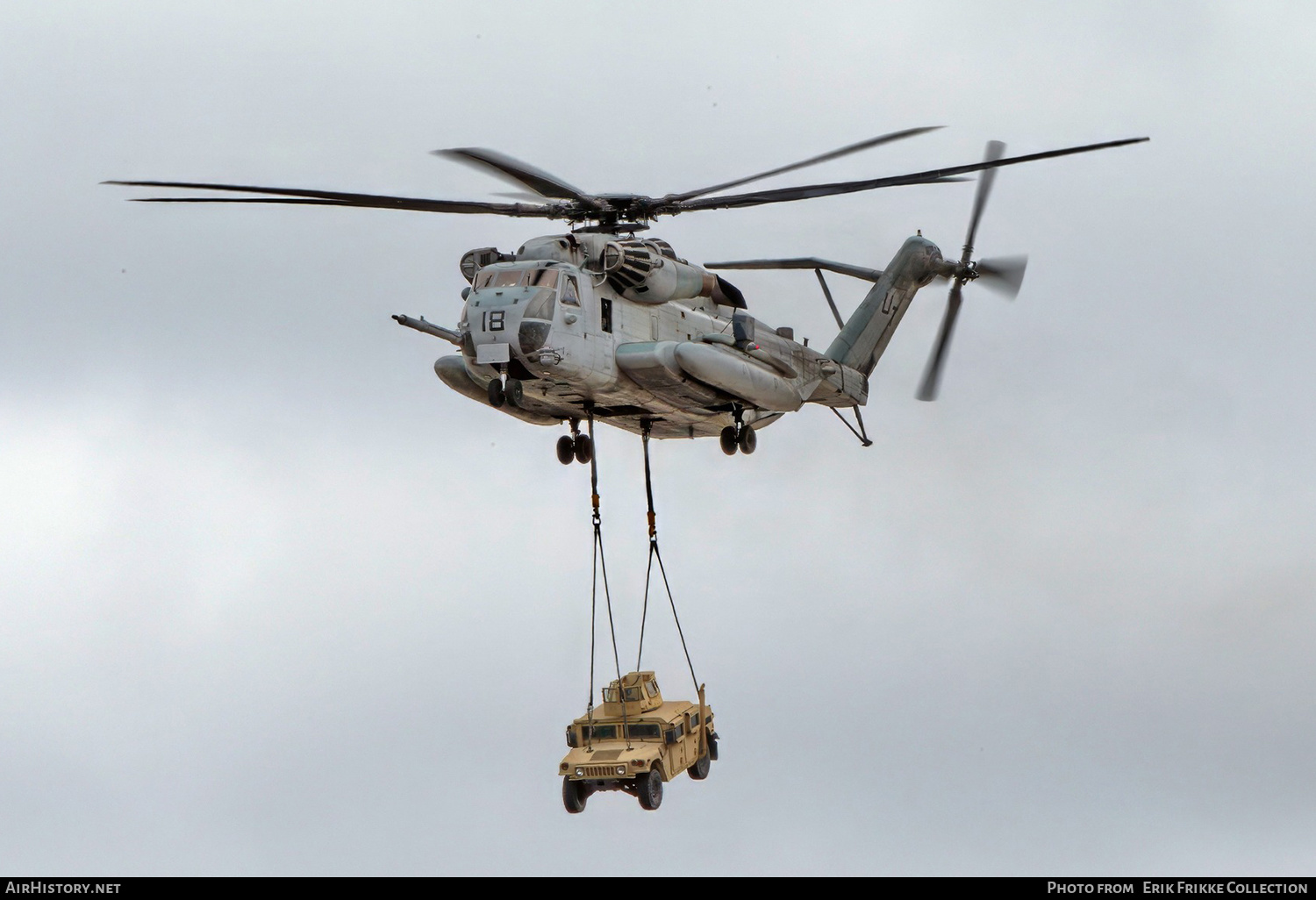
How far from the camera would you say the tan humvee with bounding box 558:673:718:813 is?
87.2 feet

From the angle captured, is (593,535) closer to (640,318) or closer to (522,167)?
(640,318)

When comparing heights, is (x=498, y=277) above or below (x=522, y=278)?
above

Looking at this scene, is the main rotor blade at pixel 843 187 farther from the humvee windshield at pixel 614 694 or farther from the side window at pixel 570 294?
the humvee windshield at pixel 614 694

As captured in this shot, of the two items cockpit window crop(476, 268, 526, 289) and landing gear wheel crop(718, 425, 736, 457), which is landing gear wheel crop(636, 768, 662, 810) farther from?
cockpit window crop(476, 268, 526, 289)

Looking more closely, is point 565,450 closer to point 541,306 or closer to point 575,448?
point 575,448

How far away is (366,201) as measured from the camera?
982 inches

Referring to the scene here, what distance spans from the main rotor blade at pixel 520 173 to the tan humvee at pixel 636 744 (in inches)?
305

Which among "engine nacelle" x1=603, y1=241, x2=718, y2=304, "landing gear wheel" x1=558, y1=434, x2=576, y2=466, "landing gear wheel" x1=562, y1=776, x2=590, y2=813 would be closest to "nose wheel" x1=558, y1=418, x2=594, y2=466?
"landing gear wheel" x1=558, y1=434, x2=576, y2=466

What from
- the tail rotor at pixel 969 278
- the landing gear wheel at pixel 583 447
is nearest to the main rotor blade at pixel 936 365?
the tail rotor at pixel 969 278

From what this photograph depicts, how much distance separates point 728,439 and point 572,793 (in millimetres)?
5931

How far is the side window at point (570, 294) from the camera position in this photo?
25020 mm

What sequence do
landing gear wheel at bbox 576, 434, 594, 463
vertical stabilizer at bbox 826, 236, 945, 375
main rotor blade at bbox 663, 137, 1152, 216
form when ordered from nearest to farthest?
main rotor blade at bbox 663, 137, 1152, 216, landing gear wheel at bbox 576, 434, 594, 463, vertical stabilizer at bbox 826, 236, 945, 375

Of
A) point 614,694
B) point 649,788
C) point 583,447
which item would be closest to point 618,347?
point 583,447

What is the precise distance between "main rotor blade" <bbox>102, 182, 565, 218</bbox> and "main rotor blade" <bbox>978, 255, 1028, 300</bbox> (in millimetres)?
8299
